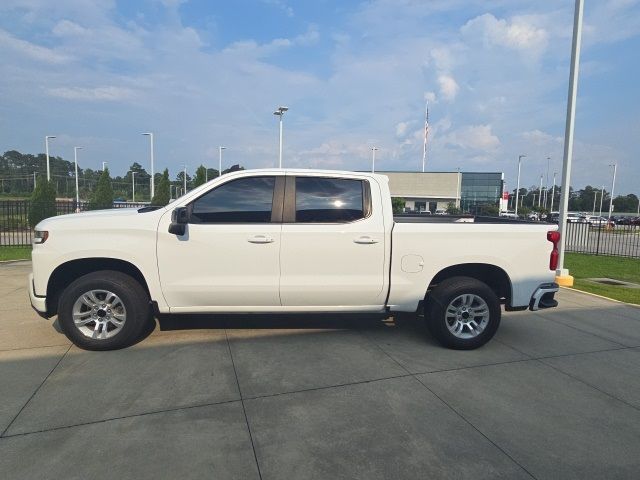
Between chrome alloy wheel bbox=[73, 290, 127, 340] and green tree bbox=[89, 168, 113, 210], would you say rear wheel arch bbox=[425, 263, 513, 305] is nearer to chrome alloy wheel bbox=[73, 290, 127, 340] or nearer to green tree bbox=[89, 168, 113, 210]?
chrome alloy wheel bbox=[73, 290, 127, 340]

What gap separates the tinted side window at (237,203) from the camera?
4473 mm

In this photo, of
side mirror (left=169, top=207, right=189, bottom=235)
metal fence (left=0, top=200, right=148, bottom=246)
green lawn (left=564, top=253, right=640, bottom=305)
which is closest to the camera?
side mirror (left=169, top=207, right=189, bottom=235)

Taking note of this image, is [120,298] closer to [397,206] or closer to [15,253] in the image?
[15,253]

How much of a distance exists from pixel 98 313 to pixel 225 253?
1.49 metres

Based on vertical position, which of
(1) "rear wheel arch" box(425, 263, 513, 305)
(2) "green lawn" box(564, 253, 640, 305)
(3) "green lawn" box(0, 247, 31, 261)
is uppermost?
(1) "rear wheel arch" box(425, 263, 513, 305)

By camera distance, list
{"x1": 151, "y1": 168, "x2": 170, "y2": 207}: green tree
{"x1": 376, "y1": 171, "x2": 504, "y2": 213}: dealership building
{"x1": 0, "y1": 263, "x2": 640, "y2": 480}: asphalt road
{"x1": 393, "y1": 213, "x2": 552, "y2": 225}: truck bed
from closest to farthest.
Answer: {"x1": 0, "y1": 263, "x2": 640, "y2": 480}: asphalt road, {"x1": 393, "y1": 213, "x2": 552, "y2": 225}: truck bed, {"x1": 151, "y1": 168, "x2": 170, "y2": 207}: green tree, {"x1": 376, "y1": 171, "x2": 504, "y2": 213}: dealership building

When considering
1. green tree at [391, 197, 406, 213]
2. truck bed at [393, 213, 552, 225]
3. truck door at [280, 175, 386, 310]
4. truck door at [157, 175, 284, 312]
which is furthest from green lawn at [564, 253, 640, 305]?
truck door at [157, 175, 284, 312]

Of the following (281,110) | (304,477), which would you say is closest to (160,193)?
(281,110)

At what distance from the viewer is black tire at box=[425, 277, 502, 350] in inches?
181

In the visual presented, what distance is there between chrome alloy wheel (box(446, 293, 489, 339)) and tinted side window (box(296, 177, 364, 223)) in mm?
1499

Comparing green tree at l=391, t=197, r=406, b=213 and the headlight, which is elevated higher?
green tree at l=391, t=197, r=406, b=213

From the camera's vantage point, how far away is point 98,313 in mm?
4367

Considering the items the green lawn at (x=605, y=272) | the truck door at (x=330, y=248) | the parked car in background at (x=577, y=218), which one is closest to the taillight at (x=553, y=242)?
the truck door at (x=330, y=248)

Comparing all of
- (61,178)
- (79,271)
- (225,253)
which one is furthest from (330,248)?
(61,178)
